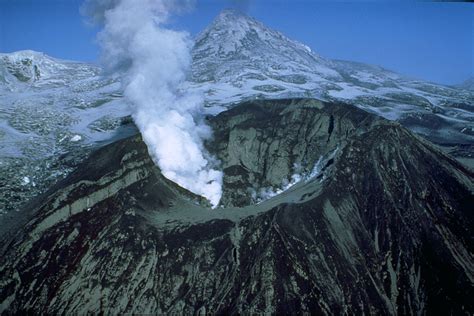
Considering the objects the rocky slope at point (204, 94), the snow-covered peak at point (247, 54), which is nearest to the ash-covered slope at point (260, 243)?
the rocky slope at point (204, 94)

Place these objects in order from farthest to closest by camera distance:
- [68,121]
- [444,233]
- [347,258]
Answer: [68,121] → [444,233] → [347,258]

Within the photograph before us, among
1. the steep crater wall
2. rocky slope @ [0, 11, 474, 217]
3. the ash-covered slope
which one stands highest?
rocky slope @ [0, 11, 474, 217]

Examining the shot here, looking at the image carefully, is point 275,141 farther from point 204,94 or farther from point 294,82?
point 294,82

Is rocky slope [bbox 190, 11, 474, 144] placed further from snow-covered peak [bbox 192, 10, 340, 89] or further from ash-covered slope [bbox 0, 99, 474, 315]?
ash-covered slope [bbox 0, 99, 474, 315]

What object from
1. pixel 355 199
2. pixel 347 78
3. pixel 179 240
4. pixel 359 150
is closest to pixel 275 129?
pixel 359 150

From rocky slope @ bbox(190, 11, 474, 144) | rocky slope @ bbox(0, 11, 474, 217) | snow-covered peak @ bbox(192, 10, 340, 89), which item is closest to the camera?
rocky slope @ bbox(0, 11, 474, 217)

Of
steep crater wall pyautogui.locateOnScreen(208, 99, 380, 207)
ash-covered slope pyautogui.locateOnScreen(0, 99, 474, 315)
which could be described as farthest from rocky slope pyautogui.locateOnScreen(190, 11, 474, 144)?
ash-covered slope pyautogui.locateOnScreen(0, 99, 474, 315)

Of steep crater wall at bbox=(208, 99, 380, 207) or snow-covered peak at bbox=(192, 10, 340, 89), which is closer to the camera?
steep crater wall at bbox=(208, 99, 380, 207)

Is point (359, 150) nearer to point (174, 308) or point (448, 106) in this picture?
point (174, 308)

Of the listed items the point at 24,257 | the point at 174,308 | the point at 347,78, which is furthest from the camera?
the point at 347,78
